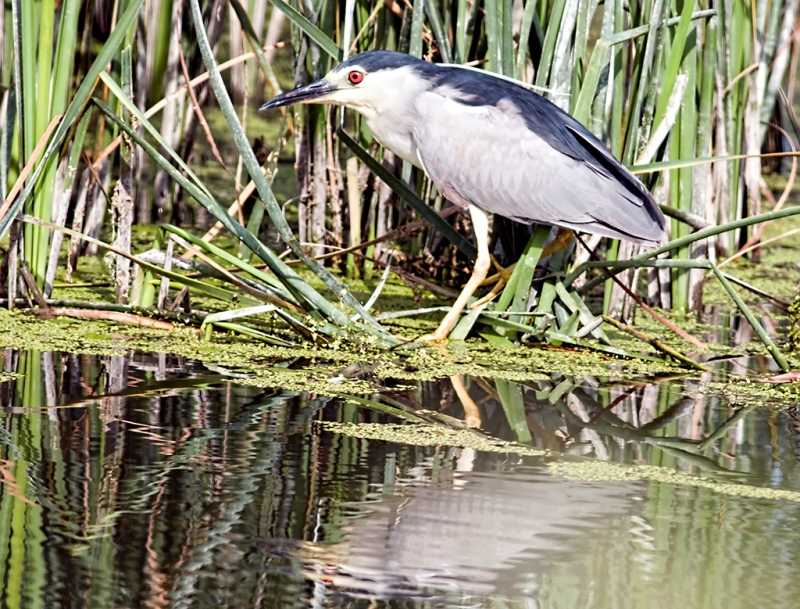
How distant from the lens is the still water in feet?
5.81

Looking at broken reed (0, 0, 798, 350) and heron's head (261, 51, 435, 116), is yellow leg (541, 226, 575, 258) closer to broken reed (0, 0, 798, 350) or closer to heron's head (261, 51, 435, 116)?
broken reed (0, 0, 798, 350)

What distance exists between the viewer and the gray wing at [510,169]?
3.57 m

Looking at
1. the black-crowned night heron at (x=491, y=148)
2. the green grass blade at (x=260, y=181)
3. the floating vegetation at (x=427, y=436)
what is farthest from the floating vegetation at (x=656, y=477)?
the black-crowned night heron at (x=491, y=148)

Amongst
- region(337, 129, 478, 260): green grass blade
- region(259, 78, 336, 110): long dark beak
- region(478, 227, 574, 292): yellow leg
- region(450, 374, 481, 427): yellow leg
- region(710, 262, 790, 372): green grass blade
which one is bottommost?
region(450, 374, 481, 427): yellow leg

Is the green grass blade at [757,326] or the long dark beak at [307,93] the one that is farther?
the long dark beak at [307,93]

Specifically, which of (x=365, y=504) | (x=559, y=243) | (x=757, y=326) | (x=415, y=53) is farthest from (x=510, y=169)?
(x=365, y=504)

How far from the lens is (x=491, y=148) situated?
145 inches

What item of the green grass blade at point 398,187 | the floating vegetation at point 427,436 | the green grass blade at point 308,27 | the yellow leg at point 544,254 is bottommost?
the floating vegetation at point 427,436

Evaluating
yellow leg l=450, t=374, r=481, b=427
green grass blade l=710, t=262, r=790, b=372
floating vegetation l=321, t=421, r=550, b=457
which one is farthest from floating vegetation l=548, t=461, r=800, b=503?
green grass blade l=710, t=262, r=790, b=372

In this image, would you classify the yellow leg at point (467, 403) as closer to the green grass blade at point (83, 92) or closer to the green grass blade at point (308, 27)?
the green grass blade at point (308, 27)

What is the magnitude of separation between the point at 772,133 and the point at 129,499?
584cm

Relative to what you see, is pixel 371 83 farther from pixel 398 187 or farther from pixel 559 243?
pixel 559 243

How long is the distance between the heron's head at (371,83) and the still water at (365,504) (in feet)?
3.79

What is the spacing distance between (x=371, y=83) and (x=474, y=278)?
2.48 feet
